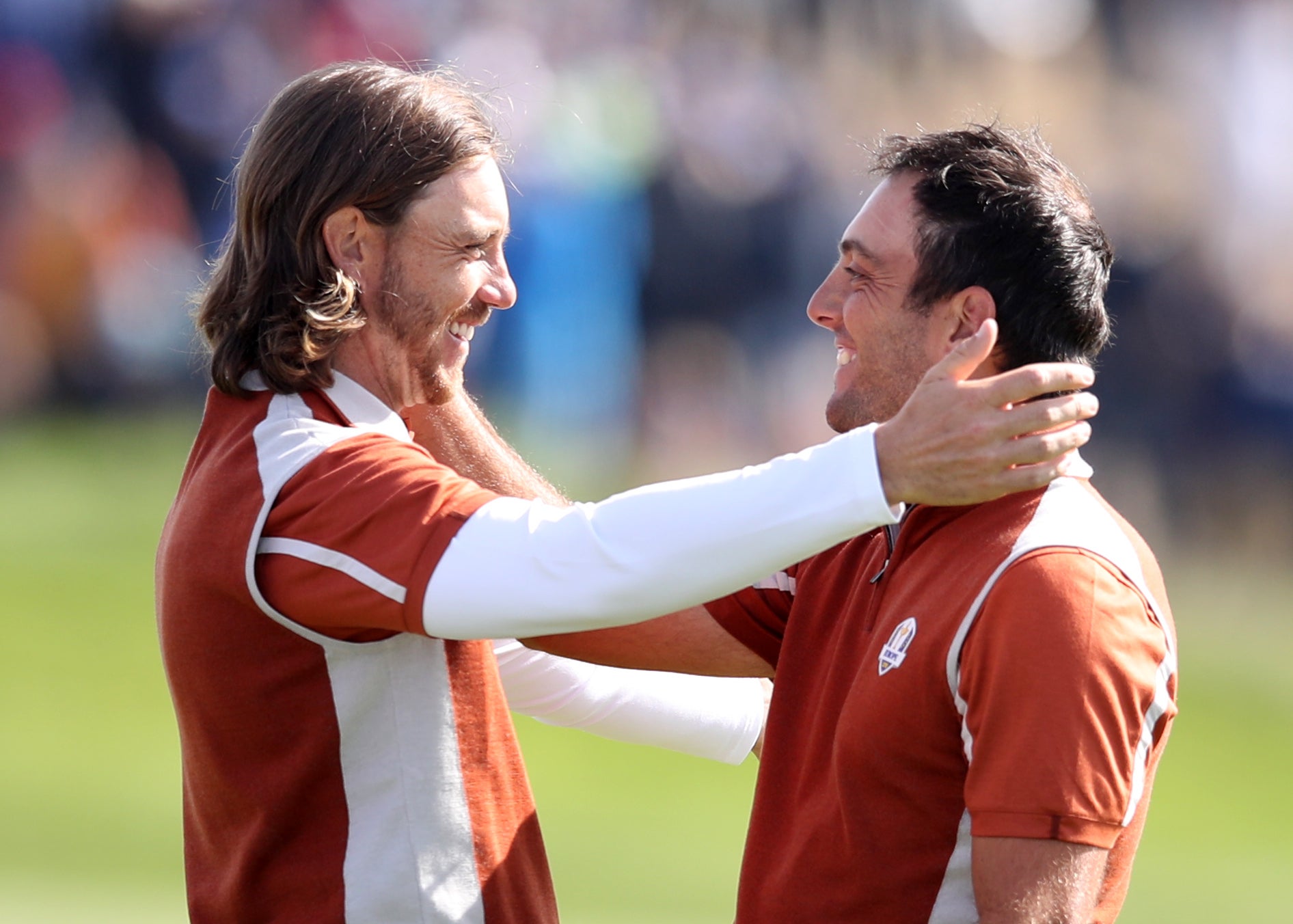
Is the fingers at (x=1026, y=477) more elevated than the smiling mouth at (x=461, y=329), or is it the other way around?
the smiling mouth at (x=461, y=329)

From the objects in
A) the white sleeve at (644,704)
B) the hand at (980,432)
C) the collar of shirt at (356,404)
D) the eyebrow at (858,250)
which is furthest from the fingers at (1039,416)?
the white sleeve at (644,704)

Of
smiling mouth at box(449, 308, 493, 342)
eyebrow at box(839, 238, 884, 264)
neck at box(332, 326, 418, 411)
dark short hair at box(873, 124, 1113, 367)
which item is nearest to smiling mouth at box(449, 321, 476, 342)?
smiling mouth at box(449, 308, 493, 342)

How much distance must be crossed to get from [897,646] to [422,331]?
0.99 meters

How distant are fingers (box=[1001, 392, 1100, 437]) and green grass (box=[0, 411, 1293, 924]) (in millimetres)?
4555

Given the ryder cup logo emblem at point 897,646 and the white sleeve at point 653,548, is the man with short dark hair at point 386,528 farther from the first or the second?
the ryder cup logo emblem at point 897,646

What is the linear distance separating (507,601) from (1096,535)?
845 mm

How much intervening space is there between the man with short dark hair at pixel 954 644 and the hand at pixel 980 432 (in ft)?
0.33

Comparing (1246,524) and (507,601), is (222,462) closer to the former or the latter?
(507,601)

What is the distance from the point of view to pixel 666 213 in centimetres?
1085

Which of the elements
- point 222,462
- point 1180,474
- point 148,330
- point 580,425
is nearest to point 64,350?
point 148,330

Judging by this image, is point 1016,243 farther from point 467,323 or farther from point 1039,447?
point 467,323

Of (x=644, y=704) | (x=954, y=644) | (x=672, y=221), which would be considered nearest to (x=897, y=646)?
(x=954, y=644)

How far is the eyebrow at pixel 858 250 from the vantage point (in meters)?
2.62

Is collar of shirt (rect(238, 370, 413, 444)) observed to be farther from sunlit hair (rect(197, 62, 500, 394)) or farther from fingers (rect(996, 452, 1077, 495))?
fingers (rect(996, 452, 1077, 495))
